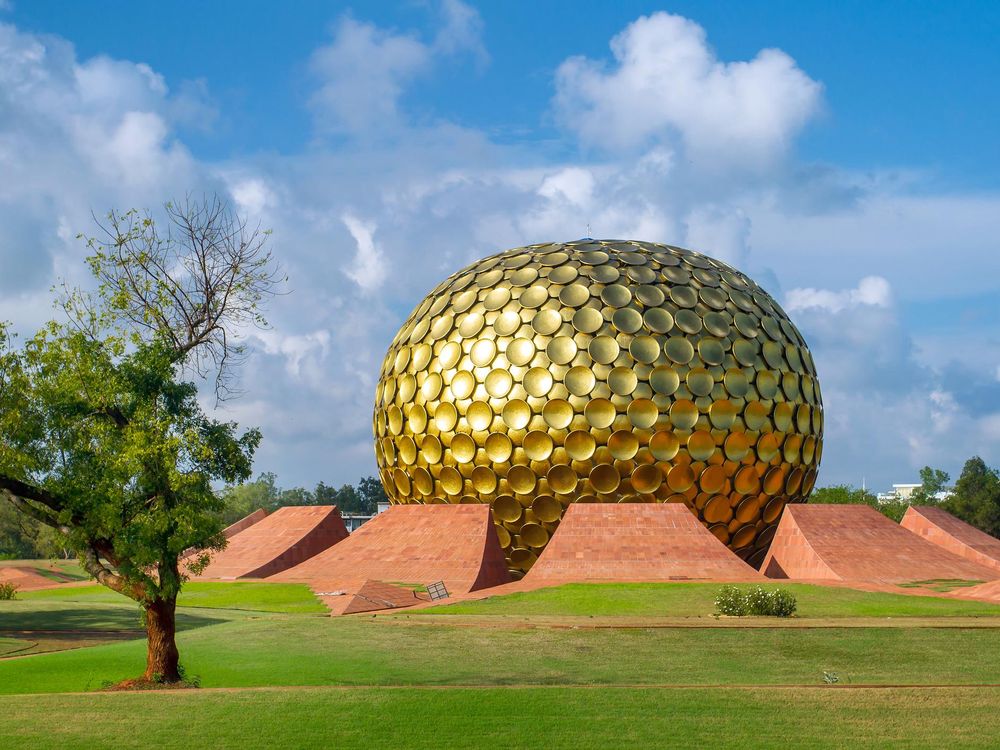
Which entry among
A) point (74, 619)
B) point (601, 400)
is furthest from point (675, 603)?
point (74, 619)

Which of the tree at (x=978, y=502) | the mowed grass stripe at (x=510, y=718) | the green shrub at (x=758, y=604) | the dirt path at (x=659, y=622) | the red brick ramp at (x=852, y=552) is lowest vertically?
the mowed grass stripe at (x=510, y=718)

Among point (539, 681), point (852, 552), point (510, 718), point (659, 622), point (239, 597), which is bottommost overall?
point (510, 718)

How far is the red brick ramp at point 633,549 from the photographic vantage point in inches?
992

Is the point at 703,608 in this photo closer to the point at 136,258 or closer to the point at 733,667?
the point at 733,667

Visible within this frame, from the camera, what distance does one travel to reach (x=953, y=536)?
31.6m

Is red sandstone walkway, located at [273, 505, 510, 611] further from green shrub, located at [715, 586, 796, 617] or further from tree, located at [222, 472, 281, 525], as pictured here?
tree, located at [222, 472, 281, 525]

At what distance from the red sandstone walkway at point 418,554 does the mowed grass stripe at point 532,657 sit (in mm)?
7704

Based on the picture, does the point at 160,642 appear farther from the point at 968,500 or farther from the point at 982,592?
the point at 968,500

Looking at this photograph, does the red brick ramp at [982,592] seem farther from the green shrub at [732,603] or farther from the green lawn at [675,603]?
the green shrub at [732,603]

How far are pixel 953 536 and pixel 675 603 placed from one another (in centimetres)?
1405

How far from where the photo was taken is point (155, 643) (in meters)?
13.6

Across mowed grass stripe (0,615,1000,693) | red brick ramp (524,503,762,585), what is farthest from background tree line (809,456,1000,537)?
mowed grass stripe (0,615,1000,693)

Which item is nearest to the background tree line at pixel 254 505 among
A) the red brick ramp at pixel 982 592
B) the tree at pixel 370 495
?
the tree at pixel 370 495

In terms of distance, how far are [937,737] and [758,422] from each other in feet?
63.3
